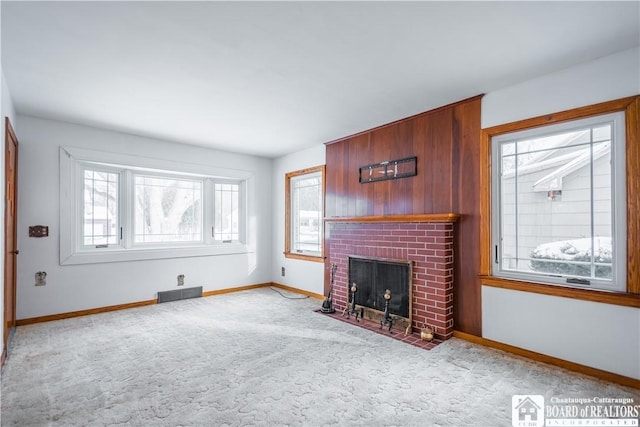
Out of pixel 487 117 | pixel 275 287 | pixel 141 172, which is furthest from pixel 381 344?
pixel 141 172

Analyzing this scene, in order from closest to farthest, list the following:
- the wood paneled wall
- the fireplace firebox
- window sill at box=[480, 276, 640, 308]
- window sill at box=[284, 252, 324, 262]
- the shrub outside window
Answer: window sill at box=[480, 276, 640, 308] → the wood paneled wall → the fireplace firebox → window sill at box=[284, 252, 324, 262] → the shrub outside window

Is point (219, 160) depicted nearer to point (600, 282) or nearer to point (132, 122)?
point (132, 122)

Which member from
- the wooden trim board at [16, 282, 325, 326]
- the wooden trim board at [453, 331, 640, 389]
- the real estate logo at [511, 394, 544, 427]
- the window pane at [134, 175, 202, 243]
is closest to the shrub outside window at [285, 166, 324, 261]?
the wooden trim board at [16, 282, 325, 326]

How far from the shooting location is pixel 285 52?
235 cm

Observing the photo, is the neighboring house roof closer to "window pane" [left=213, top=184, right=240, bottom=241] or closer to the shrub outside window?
the shrub outside window

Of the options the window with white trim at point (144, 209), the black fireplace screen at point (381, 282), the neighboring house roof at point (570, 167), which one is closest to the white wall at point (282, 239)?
the window with white trim at point (144, 209)

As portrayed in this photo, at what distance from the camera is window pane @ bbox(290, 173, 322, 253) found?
5180 millimetres

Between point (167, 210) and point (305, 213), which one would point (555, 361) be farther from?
point (167, 210)

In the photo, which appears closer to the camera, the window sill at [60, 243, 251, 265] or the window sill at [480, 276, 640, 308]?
the window sill at [480, 276, 640, 308]

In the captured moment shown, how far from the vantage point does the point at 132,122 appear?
393 cm

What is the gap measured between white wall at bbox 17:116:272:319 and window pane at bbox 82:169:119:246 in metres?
0.36

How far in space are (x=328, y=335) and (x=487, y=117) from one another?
2.71m

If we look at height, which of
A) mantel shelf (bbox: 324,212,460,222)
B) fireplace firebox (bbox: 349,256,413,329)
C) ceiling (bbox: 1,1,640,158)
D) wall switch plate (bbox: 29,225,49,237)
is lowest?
fireplace firebox (bbox: 349,256,413,329)

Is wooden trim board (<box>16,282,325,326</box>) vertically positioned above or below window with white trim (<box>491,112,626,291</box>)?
below
